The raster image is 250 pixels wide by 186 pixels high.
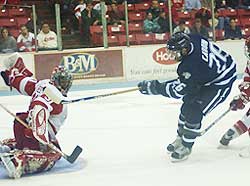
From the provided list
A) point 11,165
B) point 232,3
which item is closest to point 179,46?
point 11,165

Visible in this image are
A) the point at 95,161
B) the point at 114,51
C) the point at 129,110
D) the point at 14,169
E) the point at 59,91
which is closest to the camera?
the point at 14,169

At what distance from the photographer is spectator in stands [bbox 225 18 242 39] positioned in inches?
433

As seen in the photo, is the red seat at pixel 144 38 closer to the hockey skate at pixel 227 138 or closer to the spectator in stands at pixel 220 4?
the spectator in stands at pixel 220 4

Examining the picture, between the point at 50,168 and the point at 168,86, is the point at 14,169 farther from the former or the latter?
the point at 168,86

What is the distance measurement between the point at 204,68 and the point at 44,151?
3.71ft

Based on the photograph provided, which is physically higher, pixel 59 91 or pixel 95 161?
pixel 59 91

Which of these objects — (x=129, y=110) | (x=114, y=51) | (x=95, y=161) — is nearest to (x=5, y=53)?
(x=114, y=51)

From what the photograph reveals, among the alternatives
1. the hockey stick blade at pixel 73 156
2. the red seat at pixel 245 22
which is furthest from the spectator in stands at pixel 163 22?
the hockey stick blade at pixel 73 156

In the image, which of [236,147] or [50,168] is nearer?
[50,168]

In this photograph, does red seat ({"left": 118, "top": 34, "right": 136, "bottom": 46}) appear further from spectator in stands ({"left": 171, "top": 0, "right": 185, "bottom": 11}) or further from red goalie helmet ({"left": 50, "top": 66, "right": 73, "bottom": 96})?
red goalie helmet ({"left": 50, "top": 66, "right": 73, "bottom": 96})

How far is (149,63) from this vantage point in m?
10.6

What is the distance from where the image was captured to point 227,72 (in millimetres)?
3965

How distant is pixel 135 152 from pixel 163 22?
21.6ft

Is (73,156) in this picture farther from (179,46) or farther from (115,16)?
(115,16)
